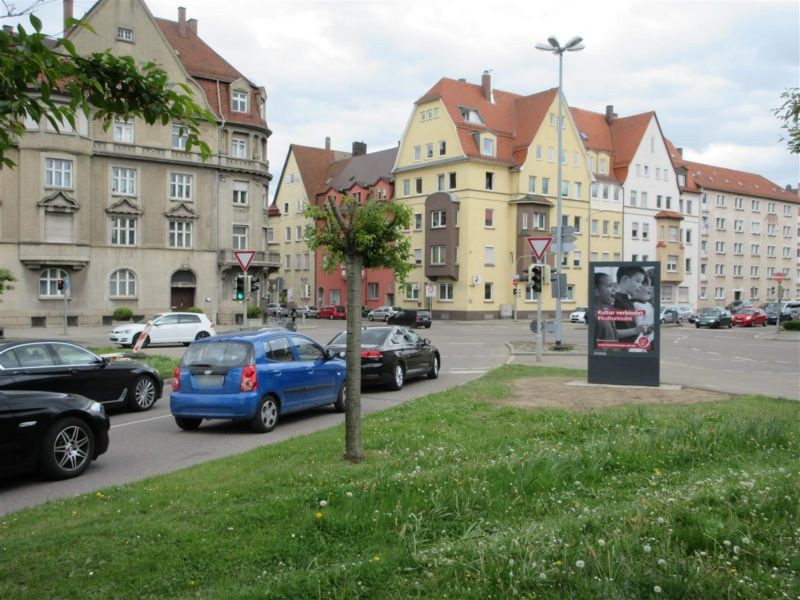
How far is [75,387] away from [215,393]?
3.06 metres

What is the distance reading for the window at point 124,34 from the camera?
49938mm

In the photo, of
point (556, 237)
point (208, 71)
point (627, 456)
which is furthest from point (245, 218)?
point (627, 456)

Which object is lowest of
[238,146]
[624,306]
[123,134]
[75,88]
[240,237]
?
[624,306]

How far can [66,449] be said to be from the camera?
29.0 ft

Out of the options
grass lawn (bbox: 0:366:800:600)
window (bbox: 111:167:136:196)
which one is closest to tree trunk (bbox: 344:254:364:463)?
grass lawn (bbox: 0:366:800:600)

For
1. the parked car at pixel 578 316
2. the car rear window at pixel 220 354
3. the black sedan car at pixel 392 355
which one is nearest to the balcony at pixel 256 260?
the parked car at pixel 578 316

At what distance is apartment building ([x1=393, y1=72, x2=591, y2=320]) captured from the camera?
6638cm

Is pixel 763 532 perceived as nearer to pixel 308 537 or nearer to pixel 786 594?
pixel 786 594

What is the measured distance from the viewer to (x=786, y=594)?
4.05 m

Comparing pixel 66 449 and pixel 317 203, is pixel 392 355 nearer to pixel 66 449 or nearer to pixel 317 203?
pixel 66 449

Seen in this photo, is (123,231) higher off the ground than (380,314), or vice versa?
(123,231)

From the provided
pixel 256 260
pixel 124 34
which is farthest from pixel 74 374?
pixel 124 34

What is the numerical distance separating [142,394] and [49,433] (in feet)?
21.3

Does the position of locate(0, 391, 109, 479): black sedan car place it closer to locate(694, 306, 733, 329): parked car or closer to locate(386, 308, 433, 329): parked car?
locate(386, 308, 433, 329): parked car
